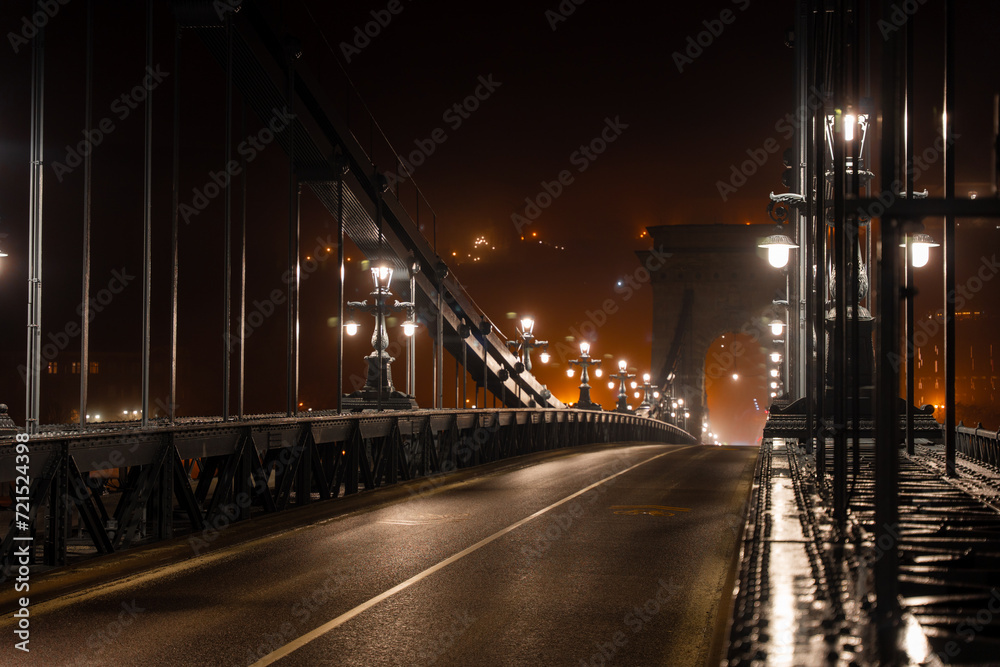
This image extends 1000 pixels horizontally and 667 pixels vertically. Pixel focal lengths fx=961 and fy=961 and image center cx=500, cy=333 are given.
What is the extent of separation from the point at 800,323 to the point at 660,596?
15.8m

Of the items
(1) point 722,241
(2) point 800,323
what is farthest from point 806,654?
(1) point 722,241

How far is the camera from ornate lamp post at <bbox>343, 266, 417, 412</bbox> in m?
23.1

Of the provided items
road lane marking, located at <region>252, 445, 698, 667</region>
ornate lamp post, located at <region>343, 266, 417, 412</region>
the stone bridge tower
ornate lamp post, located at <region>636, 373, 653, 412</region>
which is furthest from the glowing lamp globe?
the stone bridge tower

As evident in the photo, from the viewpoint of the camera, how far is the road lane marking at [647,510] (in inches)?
536

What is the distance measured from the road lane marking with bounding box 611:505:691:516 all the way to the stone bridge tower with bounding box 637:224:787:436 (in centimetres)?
5940

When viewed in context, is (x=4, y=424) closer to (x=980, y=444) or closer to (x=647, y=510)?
(x=647, y=510)

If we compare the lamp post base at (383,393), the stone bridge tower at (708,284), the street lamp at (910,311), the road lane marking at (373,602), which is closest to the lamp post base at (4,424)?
the road lane marking at (373,602)

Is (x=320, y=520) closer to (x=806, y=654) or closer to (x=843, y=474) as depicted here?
(x=843, y=474)

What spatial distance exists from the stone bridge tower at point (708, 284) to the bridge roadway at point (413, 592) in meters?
61.5

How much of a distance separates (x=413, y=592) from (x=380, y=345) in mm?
16428

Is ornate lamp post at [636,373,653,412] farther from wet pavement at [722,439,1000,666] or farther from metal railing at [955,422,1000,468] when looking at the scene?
wet pavement at [722,439,1000,666]

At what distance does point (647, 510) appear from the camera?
1398cm

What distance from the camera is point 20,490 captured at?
8734 millimetres

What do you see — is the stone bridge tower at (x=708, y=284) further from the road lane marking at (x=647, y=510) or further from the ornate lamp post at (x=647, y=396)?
the road lane marking at (x=647, y=510)
